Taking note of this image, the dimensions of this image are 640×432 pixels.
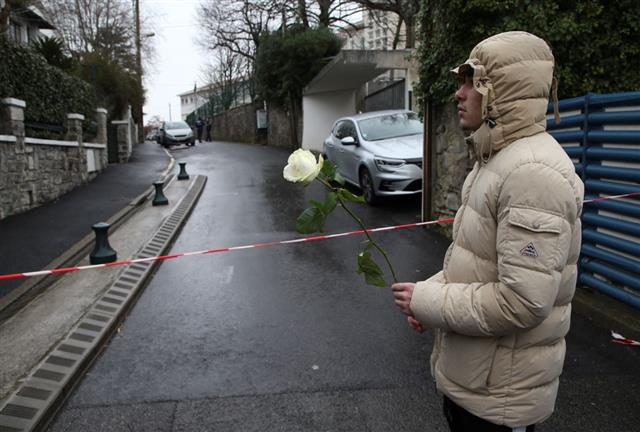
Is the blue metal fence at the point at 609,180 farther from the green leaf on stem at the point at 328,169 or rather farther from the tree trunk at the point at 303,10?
the tree trunk at the point at 303,10

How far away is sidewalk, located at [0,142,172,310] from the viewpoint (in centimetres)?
685

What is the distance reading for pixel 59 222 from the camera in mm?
9352

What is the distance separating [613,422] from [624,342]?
4.14ft

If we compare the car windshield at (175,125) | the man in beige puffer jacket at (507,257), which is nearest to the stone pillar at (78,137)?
the man in beige puffer jacket at (507,257)

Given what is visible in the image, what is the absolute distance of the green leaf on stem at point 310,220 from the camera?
6.77ft

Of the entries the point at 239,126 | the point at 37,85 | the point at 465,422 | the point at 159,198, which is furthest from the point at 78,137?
the point at 239,126

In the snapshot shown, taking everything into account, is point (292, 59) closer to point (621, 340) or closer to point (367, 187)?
point (367, 187)

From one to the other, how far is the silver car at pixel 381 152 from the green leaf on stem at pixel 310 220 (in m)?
7.71

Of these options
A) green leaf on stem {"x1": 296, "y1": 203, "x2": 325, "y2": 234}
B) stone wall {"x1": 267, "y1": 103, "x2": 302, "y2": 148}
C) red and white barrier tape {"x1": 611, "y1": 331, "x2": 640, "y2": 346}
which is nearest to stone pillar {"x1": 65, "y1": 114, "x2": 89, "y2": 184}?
red and white barrier tape {"x1": 611, "y1": 331, "x2": 640, "y2": 346}

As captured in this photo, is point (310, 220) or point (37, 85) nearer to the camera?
point (310, 220)

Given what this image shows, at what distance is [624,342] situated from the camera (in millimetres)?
4184

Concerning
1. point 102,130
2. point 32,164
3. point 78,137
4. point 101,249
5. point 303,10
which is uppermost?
point 303,10

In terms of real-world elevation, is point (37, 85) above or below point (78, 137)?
above

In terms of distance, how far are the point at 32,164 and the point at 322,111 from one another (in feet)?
49.7
